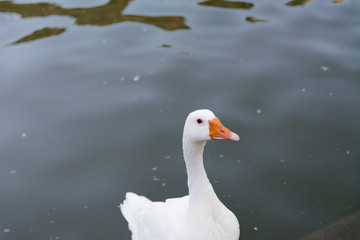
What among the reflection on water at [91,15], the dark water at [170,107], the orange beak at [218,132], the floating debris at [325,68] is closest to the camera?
the orange beak at [218,132]

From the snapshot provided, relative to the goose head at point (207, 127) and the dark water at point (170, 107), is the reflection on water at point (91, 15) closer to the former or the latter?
the dark water at point (170, 107)

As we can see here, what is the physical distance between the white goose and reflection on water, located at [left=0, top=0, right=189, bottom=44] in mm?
4884

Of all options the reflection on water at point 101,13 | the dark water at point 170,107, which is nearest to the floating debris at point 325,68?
the dark water at point 170,107

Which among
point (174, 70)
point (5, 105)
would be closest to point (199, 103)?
point (174, 70)

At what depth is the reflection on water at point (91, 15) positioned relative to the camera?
7.88 meters

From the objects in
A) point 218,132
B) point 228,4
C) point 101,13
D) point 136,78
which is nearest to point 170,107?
point 136,78

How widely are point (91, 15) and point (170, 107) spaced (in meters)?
3.60

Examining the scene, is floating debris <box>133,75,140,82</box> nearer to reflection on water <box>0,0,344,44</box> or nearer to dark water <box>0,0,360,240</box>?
dark water <box>0,0,360,240</box>

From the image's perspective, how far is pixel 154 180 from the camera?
481 cm

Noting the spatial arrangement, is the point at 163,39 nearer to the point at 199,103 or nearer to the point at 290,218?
the point at 199,103

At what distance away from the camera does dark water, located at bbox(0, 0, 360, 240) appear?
455 centimetres

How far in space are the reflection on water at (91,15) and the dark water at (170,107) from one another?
35 mm

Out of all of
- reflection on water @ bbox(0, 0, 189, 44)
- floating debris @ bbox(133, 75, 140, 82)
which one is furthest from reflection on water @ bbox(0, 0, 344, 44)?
floating debris @ bbox(133, 75, 140, 82)

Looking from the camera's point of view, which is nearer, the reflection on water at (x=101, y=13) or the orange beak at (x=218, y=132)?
the orange beak at (x=218, y=132)
